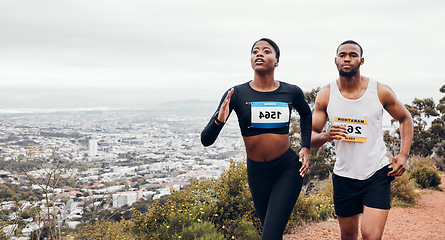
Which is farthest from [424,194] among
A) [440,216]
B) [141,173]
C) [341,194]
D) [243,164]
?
[141,173]

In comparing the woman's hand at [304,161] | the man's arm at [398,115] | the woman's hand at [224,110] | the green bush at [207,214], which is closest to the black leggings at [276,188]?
the woman's hand at [304,161]

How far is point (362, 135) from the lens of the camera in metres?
3.19

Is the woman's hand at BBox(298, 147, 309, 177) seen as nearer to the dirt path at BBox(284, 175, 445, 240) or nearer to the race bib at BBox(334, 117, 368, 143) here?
the race bib at BBox(334, 117, 368, 143)

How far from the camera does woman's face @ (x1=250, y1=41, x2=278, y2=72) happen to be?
129 inches

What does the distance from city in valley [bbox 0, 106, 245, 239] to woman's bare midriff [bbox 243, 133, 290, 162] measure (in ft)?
2.04

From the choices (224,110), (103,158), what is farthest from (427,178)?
(103,158)

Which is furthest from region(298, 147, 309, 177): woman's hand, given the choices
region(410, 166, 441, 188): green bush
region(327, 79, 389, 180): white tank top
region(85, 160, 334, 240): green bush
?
region(410, 166, 441, 188): green bush

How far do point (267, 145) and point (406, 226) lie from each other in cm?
615

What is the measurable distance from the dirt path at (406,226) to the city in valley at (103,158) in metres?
1.92

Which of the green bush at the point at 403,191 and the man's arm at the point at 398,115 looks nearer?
the man's arm at the point at 398,115

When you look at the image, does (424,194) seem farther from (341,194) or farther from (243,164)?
(341,194)

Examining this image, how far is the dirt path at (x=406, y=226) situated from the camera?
21.1ft

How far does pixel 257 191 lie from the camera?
3.36 metres

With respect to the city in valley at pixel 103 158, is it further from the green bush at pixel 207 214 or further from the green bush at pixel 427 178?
the green bush at pixel 427 178
